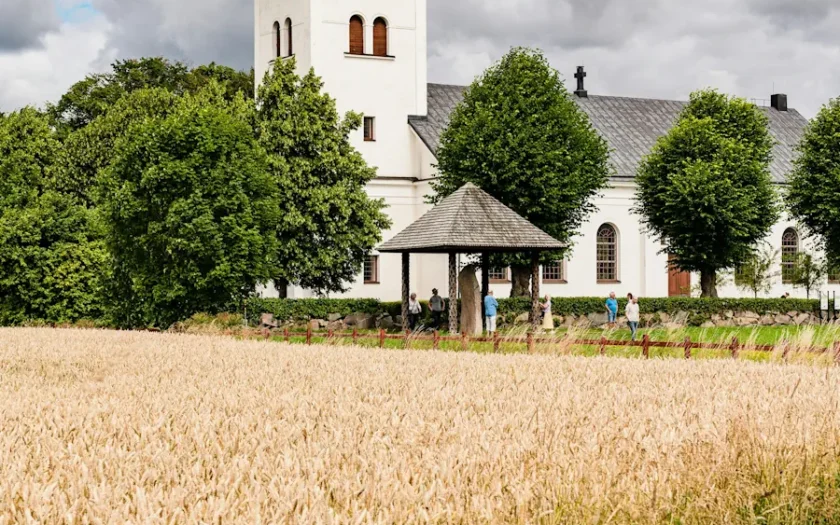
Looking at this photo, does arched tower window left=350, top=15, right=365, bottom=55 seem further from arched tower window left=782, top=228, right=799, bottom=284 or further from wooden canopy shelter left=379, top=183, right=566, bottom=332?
arched tower window left=782, top=228, right=799, bottom=284

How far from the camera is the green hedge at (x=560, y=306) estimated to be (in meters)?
42.4

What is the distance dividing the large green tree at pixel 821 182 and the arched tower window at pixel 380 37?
21.7 metres

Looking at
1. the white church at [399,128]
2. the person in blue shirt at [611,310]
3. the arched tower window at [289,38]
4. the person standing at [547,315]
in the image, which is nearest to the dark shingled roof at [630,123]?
the white church at [399,128]

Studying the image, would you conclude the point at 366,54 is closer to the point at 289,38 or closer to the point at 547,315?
the point at 289,38

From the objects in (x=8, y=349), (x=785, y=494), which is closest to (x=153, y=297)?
(x=8, y=349)

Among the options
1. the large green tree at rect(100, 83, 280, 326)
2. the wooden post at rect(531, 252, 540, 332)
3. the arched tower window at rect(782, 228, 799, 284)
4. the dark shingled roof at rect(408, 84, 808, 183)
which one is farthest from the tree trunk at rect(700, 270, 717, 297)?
the large green tree at rect(100, 83, 280, 326)

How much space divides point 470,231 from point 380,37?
2094 centimetres

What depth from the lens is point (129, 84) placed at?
212 feet

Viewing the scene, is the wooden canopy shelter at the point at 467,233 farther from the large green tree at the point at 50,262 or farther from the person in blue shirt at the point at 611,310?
the large green tree at the point at 50,262

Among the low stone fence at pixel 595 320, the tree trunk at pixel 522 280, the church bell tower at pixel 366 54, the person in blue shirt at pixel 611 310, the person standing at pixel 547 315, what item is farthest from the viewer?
the church bell tower at pixel 366 54

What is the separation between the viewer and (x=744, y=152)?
52781 millimetres

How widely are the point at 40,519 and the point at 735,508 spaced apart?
462cm

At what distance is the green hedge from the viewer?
4244cm

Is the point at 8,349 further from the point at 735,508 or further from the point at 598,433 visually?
the point at 735,508
